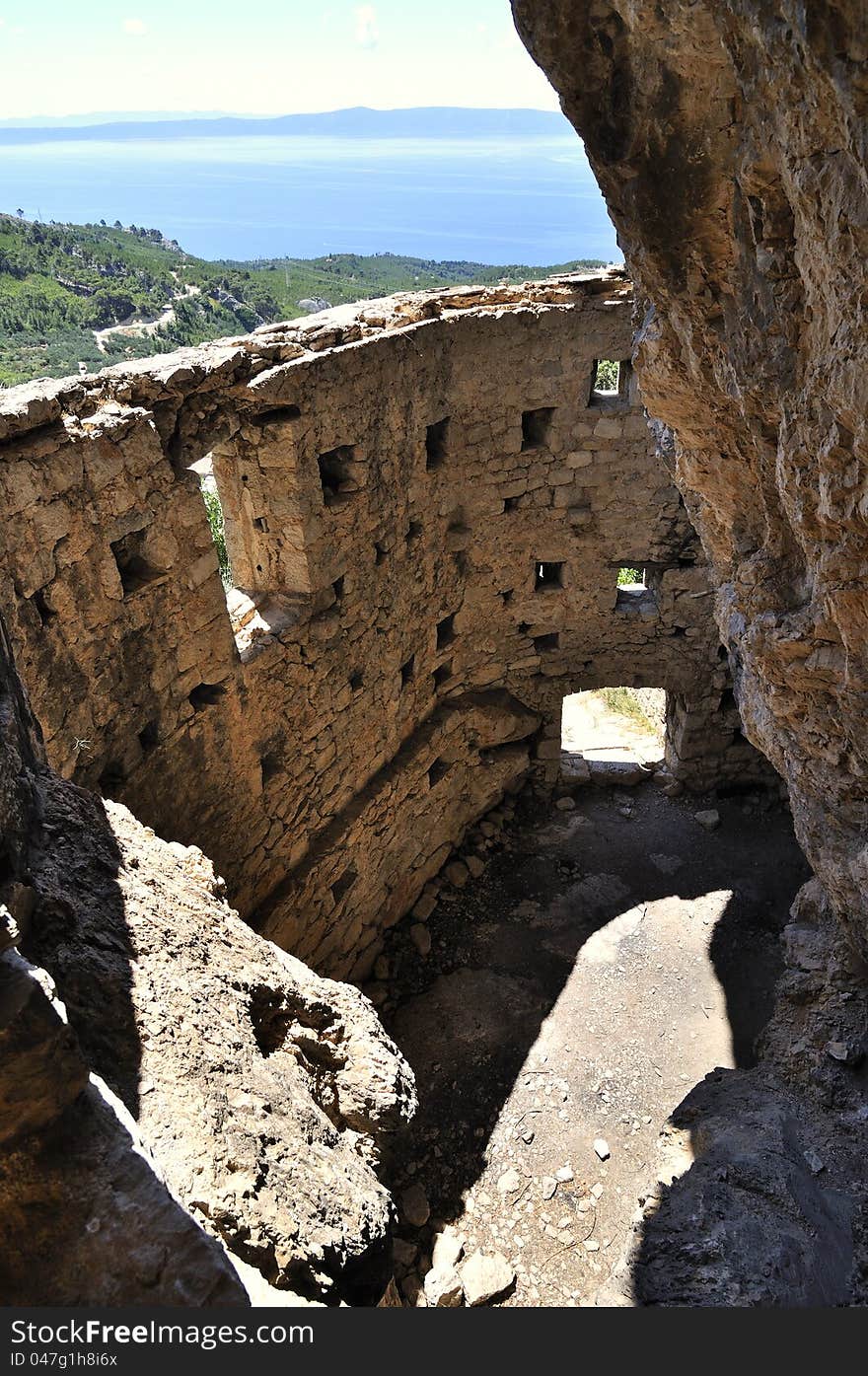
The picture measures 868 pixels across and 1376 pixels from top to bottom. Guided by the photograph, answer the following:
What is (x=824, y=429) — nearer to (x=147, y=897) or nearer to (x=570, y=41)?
(x=570, y=41)

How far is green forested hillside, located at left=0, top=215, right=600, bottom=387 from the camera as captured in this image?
2967 cm

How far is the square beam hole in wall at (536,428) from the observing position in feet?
29.5

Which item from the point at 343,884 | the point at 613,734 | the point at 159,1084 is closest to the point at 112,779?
the point at 159,1084

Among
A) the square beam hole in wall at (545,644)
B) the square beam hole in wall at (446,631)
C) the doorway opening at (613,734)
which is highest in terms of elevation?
the square beam hole in wall at (446,631)

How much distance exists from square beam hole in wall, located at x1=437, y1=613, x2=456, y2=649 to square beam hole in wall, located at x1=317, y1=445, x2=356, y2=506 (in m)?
2.43

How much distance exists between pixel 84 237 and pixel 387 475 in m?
46.6

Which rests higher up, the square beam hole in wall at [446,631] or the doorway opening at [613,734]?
the square beam hole in wall at [446,631]

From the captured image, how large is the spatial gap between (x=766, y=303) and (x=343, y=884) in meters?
5.93

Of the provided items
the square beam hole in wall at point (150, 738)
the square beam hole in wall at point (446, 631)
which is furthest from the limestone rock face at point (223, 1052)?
the square beam hole in wall at point (446, 631)

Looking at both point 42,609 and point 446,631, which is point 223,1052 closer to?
point 42,609

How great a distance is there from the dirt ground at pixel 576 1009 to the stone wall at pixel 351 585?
70 centimetres

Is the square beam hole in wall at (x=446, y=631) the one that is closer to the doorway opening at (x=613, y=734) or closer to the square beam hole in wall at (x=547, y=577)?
the square beam hole in wall at (x=547, y=577)

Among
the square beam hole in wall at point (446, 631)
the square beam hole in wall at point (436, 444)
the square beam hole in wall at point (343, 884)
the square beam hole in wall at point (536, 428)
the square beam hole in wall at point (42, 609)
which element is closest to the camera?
the square beam hole in wall at point (42, 609)

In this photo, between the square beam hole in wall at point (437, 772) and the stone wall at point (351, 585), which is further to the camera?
the square beam hole in wall at point (437, 772)
